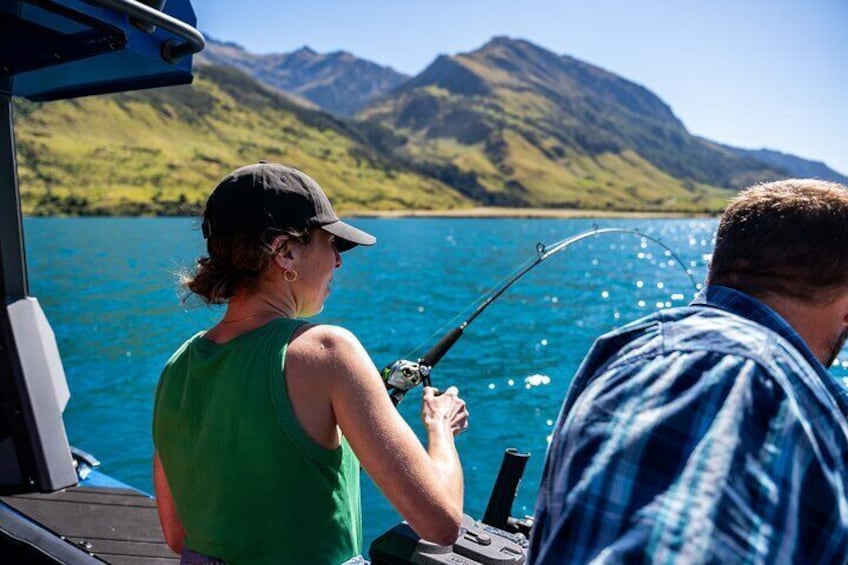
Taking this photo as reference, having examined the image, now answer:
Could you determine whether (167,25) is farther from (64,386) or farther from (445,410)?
(64,386)

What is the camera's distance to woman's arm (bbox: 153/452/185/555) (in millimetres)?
2311

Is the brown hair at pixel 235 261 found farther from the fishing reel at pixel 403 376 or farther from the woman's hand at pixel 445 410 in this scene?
the fishing reel at pixel 403 376

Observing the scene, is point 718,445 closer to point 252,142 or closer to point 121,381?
point 121,381

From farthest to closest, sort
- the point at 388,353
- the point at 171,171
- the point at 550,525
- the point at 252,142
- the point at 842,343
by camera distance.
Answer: the point at 252,142 → the point at 171,171 → the point at 388,353 → the point at 842,343 → the point at 550,525

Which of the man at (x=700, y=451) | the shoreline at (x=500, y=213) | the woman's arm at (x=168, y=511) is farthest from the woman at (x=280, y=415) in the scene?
the shoreline at (x=500, y=213)

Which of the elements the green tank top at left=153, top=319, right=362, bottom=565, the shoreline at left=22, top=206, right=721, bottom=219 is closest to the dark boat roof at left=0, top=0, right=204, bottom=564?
the green tank top at left=153, top=319, right=362, bottom=565

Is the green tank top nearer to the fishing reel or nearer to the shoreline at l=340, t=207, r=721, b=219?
the fishing reel

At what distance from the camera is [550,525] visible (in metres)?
1.12

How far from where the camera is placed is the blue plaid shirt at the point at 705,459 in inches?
38.1

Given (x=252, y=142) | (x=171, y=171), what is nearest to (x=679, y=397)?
(x=171, y=171)

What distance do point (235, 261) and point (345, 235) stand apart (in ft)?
1.11

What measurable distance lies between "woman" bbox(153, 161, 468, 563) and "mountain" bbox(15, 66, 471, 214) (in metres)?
106

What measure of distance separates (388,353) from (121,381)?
579 cm

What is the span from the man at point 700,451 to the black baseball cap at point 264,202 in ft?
3.56
